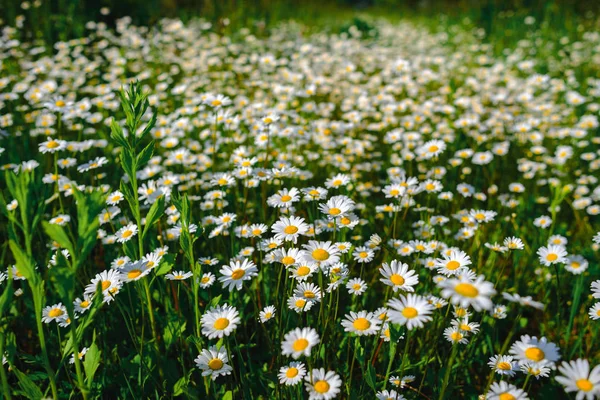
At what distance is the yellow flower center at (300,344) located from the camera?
1.21 meters

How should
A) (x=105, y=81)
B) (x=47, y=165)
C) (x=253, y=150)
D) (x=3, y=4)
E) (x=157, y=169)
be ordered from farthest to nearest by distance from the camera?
(x=3, y=4), (x=105, y=81), (x=253, y=150), (x=47, y=165), (x=157, y=169)

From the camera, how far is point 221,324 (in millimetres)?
1424

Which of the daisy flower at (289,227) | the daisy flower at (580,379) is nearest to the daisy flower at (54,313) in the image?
the daisy flower at (289,227)

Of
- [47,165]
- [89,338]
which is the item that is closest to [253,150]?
[47,165]

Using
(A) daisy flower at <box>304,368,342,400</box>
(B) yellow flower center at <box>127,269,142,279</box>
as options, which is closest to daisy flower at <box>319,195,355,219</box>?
(A) daisy flower at <box>304,368,342,400</box>

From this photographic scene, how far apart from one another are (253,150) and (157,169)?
880 mm

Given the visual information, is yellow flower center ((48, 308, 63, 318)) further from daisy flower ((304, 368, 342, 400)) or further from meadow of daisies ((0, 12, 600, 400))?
daisy flower ((304, 368, 342, 400))

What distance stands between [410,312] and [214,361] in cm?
Result: 66

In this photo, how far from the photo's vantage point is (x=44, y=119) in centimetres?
337

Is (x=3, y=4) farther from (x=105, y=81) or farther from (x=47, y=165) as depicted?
(x=47, y=165)

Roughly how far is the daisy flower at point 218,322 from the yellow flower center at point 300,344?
249 millimetres

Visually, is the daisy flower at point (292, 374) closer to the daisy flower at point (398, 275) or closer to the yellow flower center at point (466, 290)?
the daisy flower at point (398, 275)

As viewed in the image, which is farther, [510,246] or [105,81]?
[105,81]

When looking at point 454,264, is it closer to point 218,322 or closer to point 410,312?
point 410,312
